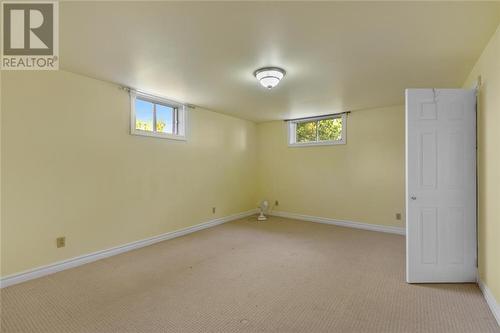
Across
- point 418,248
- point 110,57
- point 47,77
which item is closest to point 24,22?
point 110,57

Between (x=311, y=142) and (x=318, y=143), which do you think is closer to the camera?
(x=318, y=143)

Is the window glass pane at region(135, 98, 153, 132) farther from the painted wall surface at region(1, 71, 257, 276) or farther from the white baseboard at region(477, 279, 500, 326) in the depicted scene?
the white baseboard at region(477, 279, 500, 326)

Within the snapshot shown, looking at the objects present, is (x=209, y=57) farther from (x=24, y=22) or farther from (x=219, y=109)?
(x=219, y=109)

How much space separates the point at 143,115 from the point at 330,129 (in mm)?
3832

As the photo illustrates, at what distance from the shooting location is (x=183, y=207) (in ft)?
14.9

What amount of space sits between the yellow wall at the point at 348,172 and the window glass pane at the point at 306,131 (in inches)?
10.9

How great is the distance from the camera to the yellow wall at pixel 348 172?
4637mm

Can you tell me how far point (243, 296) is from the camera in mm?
2371

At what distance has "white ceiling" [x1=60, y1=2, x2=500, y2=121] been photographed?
1.81 m

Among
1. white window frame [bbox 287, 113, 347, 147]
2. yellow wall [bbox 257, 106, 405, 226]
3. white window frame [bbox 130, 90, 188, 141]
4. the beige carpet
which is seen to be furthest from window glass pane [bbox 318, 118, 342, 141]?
white window frame [bbox 130, 90, 188, 141]

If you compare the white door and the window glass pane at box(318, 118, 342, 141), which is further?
the window glass pane at box(318, 118, 342, 141)

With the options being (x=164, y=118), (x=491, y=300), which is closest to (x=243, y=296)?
(x=491, y=300)

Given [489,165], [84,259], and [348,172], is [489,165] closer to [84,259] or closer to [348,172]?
[348,172]

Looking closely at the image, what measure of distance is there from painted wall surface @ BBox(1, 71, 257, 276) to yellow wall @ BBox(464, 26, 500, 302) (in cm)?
408
